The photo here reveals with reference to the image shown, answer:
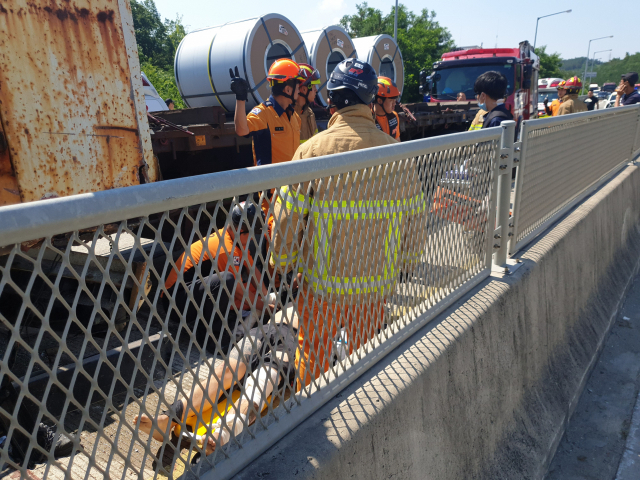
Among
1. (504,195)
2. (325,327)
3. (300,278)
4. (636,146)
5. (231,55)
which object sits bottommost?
(636,146)

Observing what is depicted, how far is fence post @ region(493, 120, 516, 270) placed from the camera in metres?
3.11

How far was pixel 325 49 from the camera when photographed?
7824 millimetres

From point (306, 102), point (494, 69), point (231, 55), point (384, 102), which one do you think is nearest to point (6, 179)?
point (306, 102)

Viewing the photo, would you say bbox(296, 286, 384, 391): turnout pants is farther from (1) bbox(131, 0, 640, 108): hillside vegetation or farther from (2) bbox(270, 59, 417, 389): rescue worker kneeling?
(1) bbox(131, 0, 640, 108): hillside vegetation

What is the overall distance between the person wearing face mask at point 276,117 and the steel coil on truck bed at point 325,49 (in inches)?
116

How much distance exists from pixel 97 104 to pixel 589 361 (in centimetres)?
424

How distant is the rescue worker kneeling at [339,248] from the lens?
5.56ft

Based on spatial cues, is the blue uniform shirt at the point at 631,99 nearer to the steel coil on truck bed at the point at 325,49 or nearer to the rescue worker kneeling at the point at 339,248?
the steel coil on truck bed at the point at 325,49

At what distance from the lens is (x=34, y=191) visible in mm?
2830

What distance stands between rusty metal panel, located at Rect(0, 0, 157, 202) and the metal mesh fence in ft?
2.01

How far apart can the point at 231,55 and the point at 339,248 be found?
5.31m

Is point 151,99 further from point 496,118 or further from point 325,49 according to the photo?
point 496,118

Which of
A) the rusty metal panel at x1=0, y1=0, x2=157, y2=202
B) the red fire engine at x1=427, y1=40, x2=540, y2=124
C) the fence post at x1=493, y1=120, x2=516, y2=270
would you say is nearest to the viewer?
the rusty metal panel at x1=0, y1=0, x2=157, y2=202

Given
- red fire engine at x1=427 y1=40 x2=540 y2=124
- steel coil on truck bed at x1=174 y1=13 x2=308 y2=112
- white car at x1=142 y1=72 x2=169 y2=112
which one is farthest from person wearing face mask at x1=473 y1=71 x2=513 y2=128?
red fire engine at x1=427 y1=40 x2=540 y2=124
